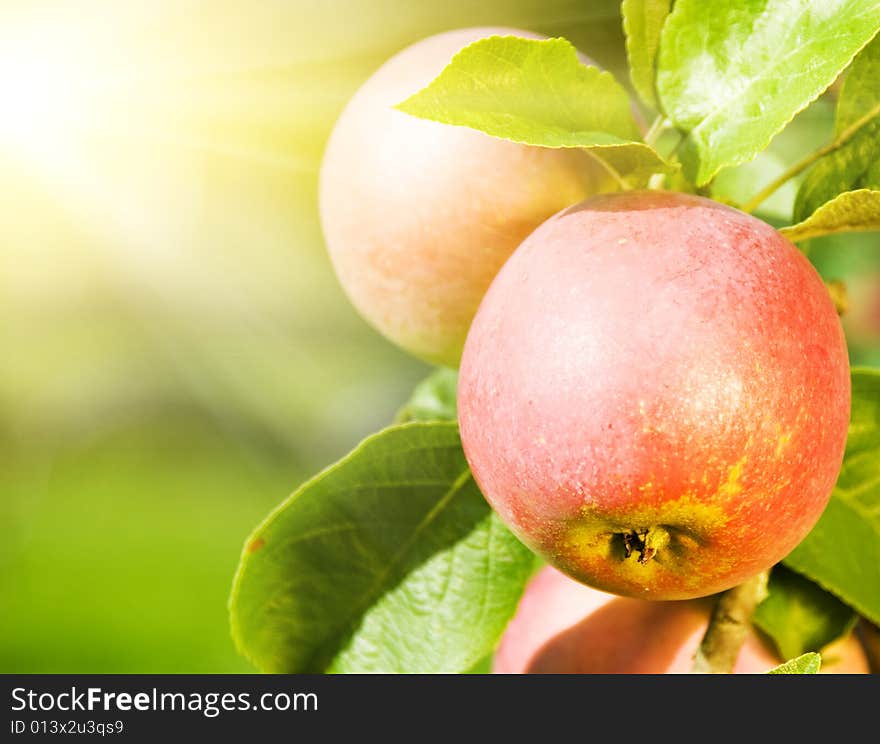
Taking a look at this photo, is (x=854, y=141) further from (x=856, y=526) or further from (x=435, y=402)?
(x=435, y=402)

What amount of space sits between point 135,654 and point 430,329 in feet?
3.94

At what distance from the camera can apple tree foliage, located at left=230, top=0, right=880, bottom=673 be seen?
62cm

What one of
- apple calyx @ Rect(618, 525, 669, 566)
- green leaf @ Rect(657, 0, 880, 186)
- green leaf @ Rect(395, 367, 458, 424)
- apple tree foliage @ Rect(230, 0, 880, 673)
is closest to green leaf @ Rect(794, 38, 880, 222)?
apple tree foliage @ Rect(230, 0, 880, 673)

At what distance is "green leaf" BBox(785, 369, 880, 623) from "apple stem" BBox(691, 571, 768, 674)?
48 mm

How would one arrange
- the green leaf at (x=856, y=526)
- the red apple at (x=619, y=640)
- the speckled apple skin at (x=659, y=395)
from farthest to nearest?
the red apple at (x=619, y=640) < the green leaf at (x=856, y=526) < the speckled apple skin at (x=659, y=395)

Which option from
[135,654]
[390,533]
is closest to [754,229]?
[390,533]

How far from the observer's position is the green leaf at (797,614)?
0.89 metres

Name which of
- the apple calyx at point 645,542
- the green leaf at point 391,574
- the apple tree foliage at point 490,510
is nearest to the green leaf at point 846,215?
the apple tree foliage at point 490,510

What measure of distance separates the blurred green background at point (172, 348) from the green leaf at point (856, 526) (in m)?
0.37

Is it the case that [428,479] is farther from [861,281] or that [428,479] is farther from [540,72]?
[861,281]

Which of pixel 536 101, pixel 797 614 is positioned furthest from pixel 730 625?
pixel 536 101

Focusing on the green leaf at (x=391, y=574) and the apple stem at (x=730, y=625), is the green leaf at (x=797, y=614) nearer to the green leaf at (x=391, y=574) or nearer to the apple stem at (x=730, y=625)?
the apple stem at (x=730, y=625)

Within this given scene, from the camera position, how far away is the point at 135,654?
1.77 meters

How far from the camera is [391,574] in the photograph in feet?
2.85
